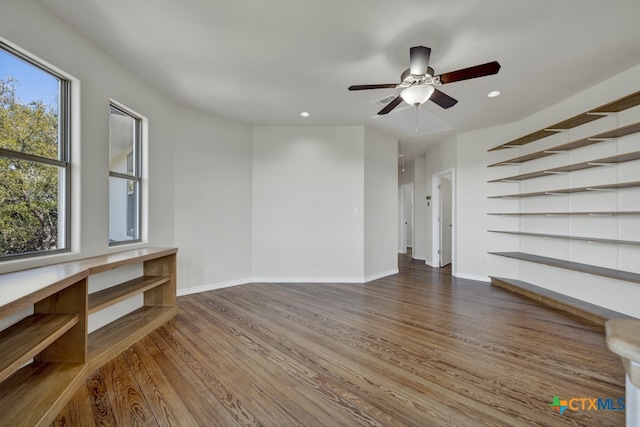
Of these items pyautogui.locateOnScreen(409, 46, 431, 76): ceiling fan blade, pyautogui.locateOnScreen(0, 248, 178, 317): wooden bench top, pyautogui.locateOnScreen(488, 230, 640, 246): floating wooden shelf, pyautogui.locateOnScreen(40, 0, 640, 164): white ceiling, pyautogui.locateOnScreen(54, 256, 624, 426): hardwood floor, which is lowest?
pyautogui.locateOnScreen(54, 256, 624, 426): hardwood floor

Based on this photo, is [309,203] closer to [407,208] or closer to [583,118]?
[583,118]

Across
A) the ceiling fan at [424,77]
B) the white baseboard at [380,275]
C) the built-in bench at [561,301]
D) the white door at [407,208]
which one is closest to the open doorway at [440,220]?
the white baseboard at [380,275]

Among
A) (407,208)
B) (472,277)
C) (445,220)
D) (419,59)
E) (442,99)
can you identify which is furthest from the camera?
(407,208)

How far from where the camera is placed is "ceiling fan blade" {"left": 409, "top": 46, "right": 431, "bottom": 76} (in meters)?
2.11

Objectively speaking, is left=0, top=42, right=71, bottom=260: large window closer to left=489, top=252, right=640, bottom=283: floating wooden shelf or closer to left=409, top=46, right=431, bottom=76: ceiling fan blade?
left=409, top=46, right=431, bottom=76: ceiling fan blade

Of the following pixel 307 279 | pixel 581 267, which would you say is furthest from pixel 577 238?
pixel 307 279

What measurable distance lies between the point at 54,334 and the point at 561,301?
5147 millimetres

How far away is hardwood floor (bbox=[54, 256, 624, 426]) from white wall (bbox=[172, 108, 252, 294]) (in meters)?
0.85

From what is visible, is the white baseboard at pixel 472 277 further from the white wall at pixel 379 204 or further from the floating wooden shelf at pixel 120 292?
the floating wooden shelf at pixel 120 292

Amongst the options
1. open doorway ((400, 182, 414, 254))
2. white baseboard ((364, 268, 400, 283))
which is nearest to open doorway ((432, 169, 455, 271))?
white baseboard ((364, 268, 400, 283))

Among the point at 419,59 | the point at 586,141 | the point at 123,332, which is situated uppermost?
the point at 419,59

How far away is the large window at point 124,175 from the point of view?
2.89m

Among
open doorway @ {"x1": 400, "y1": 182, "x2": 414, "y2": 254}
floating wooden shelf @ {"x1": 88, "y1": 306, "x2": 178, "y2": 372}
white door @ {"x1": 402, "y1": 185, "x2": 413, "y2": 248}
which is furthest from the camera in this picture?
white door @ {"x1": 402, "y1": 185, "x2": 413, "y2": 248}

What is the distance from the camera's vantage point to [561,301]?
3361mm
